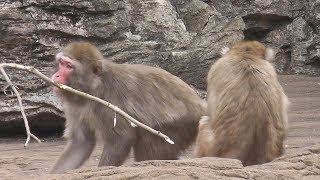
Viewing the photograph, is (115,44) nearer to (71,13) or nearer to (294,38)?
(71,13)

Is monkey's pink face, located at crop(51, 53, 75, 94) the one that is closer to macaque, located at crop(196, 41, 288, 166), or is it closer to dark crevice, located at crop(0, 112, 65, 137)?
macaque, located at crop(196, 41, 288, 166)

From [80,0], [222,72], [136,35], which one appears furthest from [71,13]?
[222,72]

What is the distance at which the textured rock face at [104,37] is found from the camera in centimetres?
907

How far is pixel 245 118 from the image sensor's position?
19.1 ft

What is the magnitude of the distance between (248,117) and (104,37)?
3843 millimetres

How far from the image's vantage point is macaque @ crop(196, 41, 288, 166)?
5852mm

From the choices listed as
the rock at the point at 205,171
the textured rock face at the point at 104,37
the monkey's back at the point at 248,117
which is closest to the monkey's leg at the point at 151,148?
the monkey's back at the point at 248,117

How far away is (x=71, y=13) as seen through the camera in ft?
30.5

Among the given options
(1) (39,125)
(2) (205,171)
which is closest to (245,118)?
(2) (205,171)

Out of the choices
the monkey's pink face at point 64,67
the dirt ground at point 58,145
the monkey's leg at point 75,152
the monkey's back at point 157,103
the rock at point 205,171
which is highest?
the monkey's pink face at point 64,67

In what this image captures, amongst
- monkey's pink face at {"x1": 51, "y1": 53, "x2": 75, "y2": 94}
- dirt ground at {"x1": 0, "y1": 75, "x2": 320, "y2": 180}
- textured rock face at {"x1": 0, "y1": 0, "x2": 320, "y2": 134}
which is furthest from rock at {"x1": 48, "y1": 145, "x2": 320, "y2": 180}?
textured rock face at {"x1": 0, "y1": 0, "x2": 320, "y2": 134}

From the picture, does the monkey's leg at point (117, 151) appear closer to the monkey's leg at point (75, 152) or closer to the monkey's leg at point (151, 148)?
the monkey's leg at point (151, 148)

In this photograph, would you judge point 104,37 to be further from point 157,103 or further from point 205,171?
point 205,171

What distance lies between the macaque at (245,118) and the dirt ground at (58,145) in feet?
2.94
